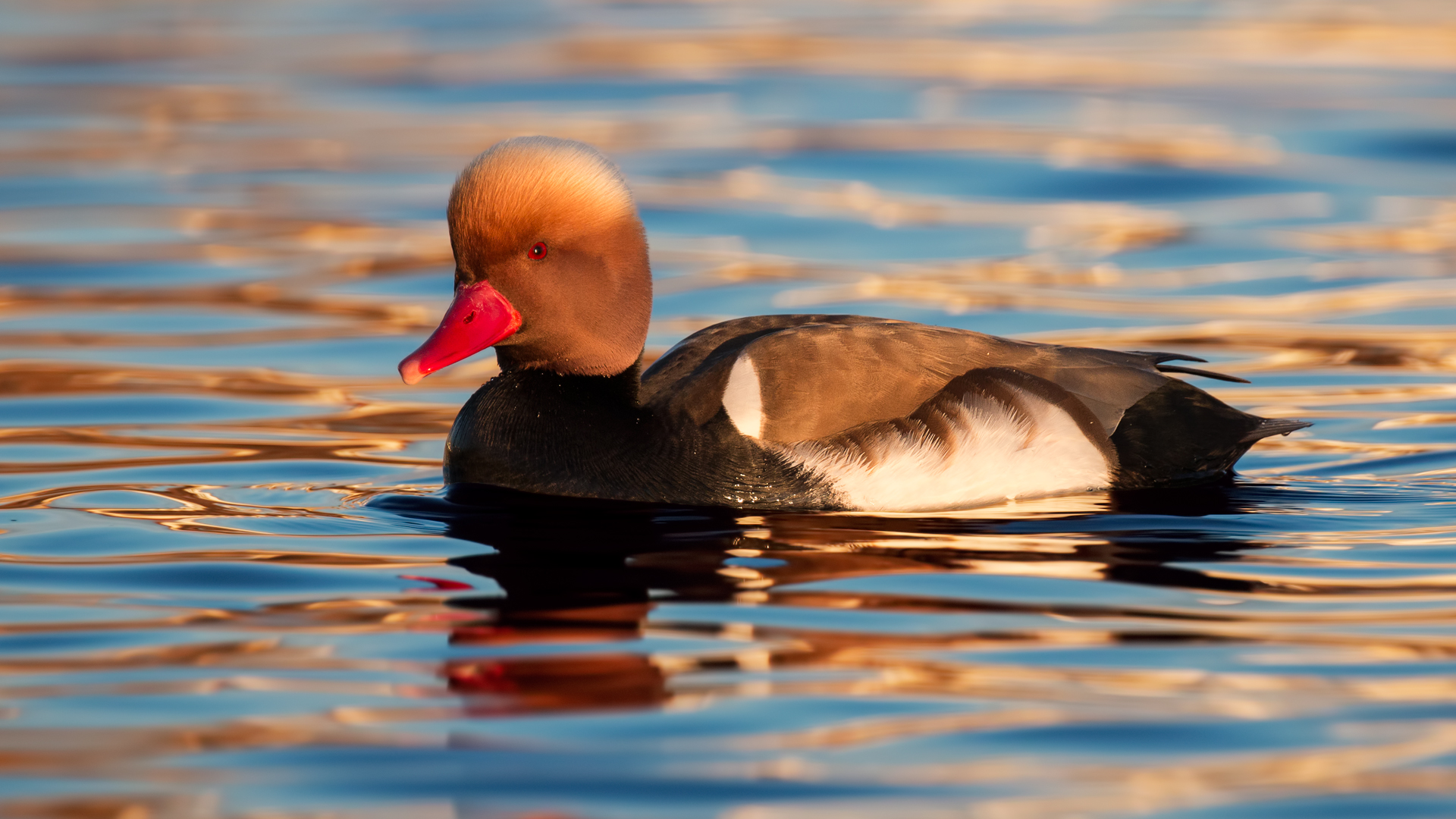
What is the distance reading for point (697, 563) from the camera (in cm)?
545

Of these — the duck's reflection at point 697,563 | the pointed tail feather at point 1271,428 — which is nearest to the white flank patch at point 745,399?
the duck's reflection at point 697,563

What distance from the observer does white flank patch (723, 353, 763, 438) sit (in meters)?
6.05

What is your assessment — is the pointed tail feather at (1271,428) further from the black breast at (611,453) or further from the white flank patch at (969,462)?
the black breast at (611,453)

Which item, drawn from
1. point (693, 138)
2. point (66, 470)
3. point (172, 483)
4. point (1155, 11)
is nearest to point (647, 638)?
point (172, 483)

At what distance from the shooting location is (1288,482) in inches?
261

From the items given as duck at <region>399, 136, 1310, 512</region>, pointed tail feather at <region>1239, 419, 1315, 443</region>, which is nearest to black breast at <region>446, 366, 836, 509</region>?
duck at <region>399, 136, 1310, 512</region>

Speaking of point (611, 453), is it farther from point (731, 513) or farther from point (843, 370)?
point (843, 370)

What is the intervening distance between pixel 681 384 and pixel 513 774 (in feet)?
8.41

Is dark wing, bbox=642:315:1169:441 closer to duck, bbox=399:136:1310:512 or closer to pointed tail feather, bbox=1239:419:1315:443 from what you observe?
duck, bbox=399:136:1310:512

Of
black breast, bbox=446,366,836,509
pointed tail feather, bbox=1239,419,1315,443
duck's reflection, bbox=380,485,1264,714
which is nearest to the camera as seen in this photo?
duck's reflection, bbox=380,485,1264,714

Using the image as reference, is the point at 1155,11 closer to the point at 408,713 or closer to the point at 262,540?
the point at 262,540

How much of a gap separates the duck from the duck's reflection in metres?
0.10

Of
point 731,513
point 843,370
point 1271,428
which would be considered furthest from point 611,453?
point 1271,428

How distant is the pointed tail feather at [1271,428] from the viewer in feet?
21.7
